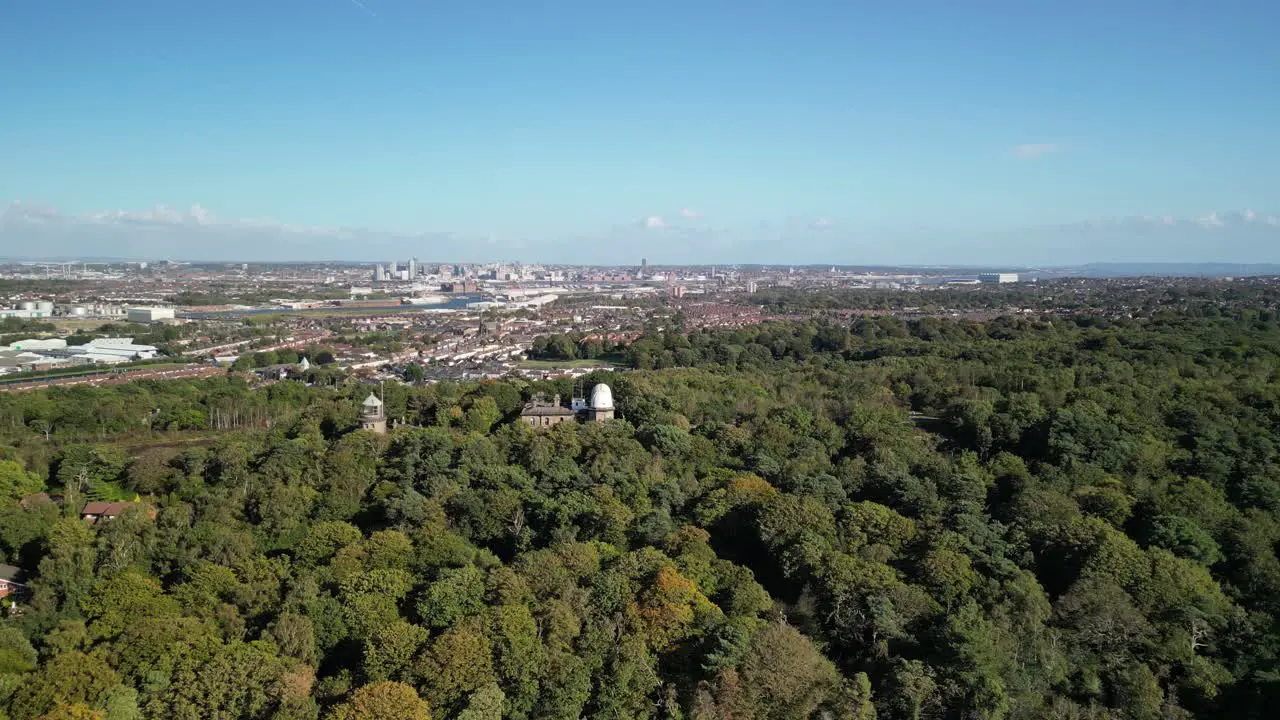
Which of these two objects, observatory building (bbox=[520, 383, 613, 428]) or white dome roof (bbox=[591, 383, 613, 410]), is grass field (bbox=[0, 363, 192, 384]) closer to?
observatory building (bbox=[520, 383, 613, 428])

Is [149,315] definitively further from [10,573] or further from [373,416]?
[10,573]

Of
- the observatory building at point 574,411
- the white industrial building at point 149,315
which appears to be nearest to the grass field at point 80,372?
the observatory building at point 574,411

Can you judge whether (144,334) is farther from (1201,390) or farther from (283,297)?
(1201,390)

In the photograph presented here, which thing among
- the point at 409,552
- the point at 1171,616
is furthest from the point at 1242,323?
the point at 409,552

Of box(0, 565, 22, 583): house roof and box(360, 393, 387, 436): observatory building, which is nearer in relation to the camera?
box(0, 565, 22, 583): house roof

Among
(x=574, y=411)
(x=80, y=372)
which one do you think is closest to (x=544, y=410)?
(x=574, y=411)

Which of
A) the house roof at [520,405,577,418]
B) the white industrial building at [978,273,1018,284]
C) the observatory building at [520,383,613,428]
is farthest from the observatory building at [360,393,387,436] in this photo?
the white industrial building at [978,273,1018,284]
